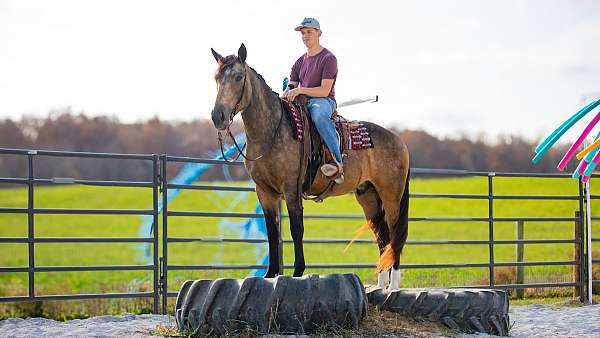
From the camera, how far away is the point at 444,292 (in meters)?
5.54

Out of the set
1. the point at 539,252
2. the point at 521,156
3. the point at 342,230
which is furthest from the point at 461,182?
the point at 539,252

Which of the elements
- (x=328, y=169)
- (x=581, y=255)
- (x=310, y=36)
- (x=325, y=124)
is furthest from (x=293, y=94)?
(x=581, y=255)

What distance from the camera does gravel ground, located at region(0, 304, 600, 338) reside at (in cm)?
559

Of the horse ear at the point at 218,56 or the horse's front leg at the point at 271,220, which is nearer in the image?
the horse ear at the point at 218,56

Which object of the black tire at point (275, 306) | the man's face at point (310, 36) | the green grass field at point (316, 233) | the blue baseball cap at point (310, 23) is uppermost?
the blue baseball cap at point (310, 23)

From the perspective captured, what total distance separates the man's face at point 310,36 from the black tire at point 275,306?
1838 millimetres

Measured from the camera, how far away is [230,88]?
16.3ft

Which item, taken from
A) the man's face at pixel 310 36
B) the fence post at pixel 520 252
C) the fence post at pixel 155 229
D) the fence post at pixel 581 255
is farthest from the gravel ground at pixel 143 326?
the man's face at pixel 310 36

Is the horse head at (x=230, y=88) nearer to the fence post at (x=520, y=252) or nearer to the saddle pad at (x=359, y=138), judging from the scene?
the saddle pad at (x=359, y=138)

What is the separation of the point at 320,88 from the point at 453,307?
6.28 ft

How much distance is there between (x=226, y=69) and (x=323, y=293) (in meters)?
1.65

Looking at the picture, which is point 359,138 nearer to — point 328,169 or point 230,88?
point 328,169

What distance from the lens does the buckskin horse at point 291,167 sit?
5.07m

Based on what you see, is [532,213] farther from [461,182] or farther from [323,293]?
[323,293]
